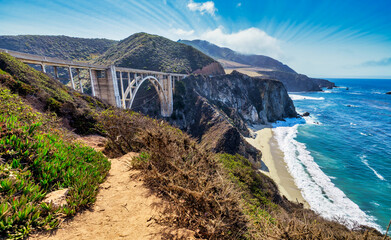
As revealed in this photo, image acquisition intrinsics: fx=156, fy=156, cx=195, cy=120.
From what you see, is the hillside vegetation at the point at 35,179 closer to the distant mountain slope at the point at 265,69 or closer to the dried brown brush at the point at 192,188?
the dried brown brush at the point at 192,188

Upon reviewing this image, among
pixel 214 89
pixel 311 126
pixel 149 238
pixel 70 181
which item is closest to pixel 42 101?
pixel 70 181

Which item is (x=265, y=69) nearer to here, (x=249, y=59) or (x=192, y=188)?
(x=249, y=59)

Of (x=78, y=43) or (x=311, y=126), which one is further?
(x=78, y=43)

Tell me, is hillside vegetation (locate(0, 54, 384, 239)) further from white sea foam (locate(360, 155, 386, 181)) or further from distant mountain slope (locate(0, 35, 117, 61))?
distant mountain slope (locate(0, 35, 117, 61))

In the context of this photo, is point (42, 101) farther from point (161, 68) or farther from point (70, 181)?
point (161, 68)

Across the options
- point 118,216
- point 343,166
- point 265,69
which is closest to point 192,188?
point 118,216

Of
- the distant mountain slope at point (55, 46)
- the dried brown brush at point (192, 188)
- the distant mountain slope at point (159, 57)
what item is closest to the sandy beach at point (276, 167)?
the dried brown brush at point (192, 188)
